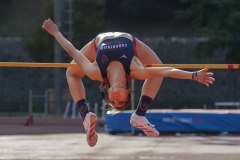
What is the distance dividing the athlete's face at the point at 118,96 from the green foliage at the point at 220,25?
1970 cm

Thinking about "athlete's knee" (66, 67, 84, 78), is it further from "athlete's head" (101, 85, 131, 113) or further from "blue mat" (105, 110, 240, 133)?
"blue mat" (105, 110, 240, 133)

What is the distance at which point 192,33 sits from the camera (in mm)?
31250

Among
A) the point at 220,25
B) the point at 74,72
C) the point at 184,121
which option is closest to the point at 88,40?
the point at 220,25

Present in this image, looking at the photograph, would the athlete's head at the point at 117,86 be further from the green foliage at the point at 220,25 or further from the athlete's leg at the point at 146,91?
the green foliage at the point at 220,25

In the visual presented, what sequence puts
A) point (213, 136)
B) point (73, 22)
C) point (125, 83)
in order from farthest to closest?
point (73, 22) < point (213, 136) < point (125, 83)

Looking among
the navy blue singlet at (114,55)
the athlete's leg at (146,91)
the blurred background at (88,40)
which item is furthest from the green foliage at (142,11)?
the navy blue singlet at (114,55)

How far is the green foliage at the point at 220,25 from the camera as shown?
2892cm

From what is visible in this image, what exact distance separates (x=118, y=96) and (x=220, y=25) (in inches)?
814

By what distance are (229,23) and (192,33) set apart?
8.73 ft

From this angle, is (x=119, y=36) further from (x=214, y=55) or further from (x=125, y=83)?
(x=214, y=55)

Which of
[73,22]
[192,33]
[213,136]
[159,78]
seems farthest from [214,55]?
[159,78]

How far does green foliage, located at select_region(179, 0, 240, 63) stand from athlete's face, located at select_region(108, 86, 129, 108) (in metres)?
19.7

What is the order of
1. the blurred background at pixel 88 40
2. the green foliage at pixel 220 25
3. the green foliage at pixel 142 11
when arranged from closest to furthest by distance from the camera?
the blurred background at pixel 88 40 < the green foliage at pixel 220 25 < the green foliage at pixel 142 11

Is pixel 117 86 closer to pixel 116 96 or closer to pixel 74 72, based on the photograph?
pixel 116 96
